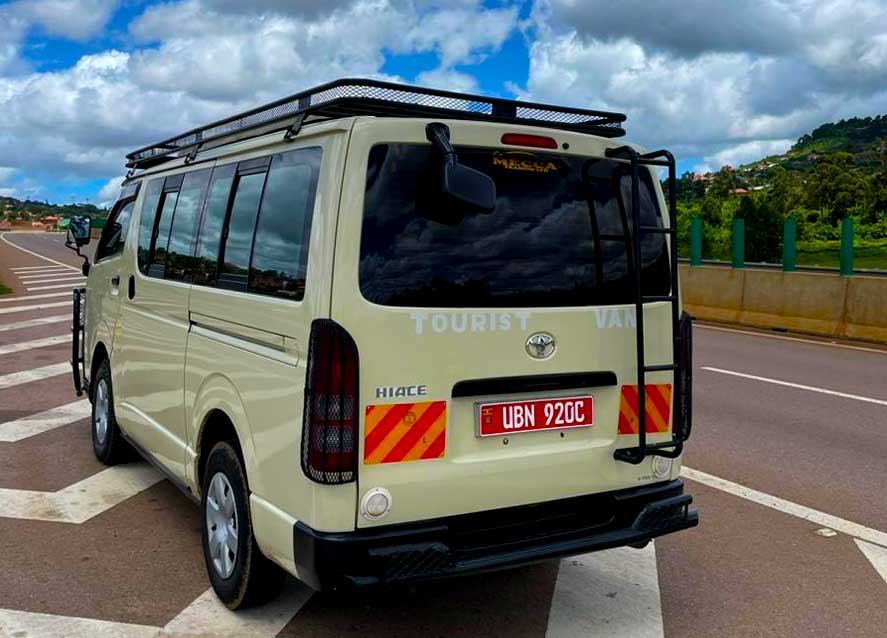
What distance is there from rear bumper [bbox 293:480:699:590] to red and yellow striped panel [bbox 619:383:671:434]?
0.90 feet

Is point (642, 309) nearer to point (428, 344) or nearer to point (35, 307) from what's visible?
point (428, 344)

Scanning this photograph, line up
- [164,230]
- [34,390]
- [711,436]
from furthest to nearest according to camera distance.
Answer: [34,390] < [711,436] < [164,230]

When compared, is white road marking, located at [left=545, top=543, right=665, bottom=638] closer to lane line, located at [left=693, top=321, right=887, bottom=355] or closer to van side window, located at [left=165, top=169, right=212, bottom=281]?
van side window, located at [left=165, top=169, right=212, bottom=281]

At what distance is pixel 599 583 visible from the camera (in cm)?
431

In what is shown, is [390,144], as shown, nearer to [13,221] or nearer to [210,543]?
[210,543]

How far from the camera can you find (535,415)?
3605 millimetres

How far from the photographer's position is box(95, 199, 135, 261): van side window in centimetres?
610

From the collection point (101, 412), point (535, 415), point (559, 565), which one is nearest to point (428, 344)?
point (535, 415)

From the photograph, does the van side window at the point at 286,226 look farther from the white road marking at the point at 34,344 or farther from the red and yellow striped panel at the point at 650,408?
the white road marking at the point at 34,344

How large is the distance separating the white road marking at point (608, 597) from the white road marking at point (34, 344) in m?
10.0

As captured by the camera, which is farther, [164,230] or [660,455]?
[164,230]

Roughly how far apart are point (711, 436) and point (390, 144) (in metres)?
4.88

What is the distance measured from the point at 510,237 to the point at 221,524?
1.88m

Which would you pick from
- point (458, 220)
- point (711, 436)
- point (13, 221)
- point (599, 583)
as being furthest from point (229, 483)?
point (13, 221)
